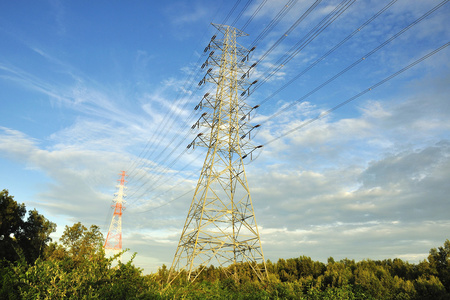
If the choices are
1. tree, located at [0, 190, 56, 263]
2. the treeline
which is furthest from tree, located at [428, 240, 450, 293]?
tree, located at [0, 190, 56, 263]

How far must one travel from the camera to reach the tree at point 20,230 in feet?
113

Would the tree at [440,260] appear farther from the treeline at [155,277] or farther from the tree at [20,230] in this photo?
the tree at [20,230]

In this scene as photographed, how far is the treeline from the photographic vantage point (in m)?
6.59

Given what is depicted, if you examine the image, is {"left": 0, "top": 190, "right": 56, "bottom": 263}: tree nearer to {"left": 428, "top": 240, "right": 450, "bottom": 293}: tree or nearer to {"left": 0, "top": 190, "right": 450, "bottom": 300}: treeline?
{"left": 0, "top": 190, "right": 450, "bottom": 300}: treeline

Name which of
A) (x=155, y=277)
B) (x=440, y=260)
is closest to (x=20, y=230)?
(x=155, y=277)

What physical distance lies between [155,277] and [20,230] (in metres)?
39.8

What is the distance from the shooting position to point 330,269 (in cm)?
3822

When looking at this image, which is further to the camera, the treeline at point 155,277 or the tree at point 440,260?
the tree at point 440,260

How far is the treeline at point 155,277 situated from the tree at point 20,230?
0.10m

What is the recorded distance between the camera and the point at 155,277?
8.61 meters

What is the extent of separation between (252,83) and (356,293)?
2089cm

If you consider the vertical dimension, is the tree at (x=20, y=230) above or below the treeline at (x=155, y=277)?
above

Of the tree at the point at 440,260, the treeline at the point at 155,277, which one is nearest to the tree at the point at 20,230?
the treeline at the point at 155,277

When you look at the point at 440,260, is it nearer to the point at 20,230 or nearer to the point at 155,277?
the point at 155,277
